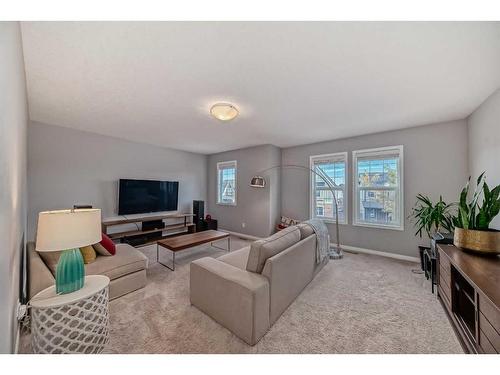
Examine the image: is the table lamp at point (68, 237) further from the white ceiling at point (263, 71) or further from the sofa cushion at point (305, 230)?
the sofa cushion at point (305, 230)

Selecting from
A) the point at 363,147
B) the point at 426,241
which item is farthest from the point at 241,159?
the point at 426,241

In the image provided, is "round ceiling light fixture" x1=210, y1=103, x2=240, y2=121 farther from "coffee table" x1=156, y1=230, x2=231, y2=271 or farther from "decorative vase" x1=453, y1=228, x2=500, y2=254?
"decorative vase" x1=453, y1=228, x2=500, y2=254

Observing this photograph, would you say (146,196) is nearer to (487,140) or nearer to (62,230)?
(62,230)

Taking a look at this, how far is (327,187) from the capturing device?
4.23 meters

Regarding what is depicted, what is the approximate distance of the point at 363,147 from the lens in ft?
12.3

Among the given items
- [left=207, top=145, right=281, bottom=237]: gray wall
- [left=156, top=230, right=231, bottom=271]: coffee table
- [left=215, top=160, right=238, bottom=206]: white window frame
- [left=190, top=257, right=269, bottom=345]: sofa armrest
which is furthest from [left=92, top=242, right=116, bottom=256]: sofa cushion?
[left=215, top=160, right=238, bottom=206]: white window frame

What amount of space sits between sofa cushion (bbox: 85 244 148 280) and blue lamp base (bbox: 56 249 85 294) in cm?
65

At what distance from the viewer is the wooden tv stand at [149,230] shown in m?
3.79

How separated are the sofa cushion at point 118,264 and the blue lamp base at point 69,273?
654 millimetres

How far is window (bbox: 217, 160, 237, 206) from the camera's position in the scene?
543cm

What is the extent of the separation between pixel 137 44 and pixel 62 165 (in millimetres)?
3362

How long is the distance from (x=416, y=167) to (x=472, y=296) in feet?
8.05

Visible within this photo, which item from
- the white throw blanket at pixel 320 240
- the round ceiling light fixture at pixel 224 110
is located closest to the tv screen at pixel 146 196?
the round ceiling light fixture at pixel 224 110

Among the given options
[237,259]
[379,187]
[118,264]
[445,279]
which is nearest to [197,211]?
[118,264]
